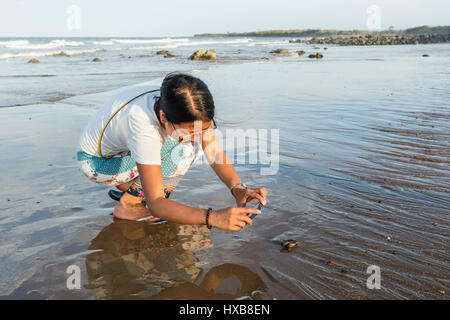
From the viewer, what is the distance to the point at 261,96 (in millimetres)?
7949

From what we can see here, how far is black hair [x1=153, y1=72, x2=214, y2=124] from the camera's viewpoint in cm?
192

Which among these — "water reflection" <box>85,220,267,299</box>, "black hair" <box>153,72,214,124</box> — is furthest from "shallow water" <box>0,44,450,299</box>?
"black hair" <box>153,72,214,124</box>

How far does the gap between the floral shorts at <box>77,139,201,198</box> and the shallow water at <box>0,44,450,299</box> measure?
1.09ft

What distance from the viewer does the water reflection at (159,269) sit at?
1977 millimetres

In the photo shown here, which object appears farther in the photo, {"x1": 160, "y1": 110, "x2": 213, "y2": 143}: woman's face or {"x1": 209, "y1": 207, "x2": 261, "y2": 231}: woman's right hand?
{"x1": 160, "y1": 110, "x2": 213, "y2": 143}: woman's face

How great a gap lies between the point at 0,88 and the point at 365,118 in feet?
28.3

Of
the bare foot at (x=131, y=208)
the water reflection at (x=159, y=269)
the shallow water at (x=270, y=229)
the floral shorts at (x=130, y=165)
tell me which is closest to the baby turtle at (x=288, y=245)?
the shallow water at (x=270, y=229)

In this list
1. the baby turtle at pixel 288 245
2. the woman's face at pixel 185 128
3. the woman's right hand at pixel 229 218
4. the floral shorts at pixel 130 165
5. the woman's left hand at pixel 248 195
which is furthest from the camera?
the floral shorts at pixel 130 165

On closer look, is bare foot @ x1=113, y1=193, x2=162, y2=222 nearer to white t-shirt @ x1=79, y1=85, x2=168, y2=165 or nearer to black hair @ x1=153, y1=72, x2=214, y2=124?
white t-shirt @ x1=79, y1=85, x2=168, y2=165

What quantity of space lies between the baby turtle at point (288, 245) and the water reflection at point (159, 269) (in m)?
0.33

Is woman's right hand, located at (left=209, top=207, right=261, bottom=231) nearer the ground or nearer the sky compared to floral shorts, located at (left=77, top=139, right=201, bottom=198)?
nearer the ground

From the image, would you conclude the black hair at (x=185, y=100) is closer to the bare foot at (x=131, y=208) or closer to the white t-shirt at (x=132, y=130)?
the white t-shirt at (x=132, y=130)
